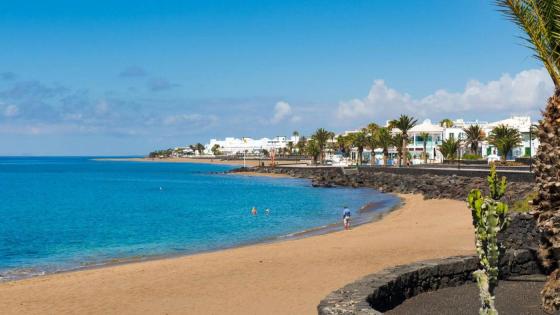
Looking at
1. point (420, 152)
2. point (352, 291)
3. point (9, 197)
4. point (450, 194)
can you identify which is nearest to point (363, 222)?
point (450, 194)

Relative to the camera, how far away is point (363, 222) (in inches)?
1532

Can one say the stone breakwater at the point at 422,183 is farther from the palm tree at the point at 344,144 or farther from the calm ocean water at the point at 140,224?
the palm tree at the point at 344,144

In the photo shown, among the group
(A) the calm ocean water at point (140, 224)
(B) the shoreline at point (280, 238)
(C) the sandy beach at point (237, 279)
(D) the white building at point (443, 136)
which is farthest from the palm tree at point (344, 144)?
(C) the sandy beach at point (237, 279)

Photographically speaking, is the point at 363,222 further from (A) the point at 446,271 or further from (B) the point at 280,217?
(A) the point at 446,271

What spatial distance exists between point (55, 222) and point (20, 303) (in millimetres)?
31530

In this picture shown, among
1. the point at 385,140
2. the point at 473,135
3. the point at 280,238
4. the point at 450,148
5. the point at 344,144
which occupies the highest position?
the point at 473,135

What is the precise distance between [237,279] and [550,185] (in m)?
10.9

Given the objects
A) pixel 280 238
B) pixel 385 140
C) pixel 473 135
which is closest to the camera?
pixel 280 238

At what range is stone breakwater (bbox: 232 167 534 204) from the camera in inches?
1787

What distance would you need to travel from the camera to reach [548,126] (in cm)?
1131

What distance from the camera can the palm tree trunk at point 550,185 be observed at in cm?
1083

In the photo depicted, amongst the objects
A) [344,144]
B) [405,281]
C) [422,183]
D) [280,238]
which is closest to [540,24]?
[405,281]

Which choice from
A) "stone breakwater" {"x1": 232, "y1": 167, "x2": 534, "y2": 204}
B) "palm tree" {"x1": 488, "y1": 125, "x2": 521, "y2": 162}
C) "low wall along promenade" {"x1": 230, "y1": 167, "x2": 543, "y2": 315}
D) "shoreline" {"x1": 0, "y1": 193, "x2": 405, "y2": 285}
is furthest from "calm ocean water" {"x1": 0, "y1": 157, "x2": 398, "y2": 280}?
"palm tree" {"x1": 488, "y1": 125, "x2": 521, "y2": 162}

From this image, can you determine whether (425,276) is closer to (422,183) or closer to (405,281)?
(405,281)
